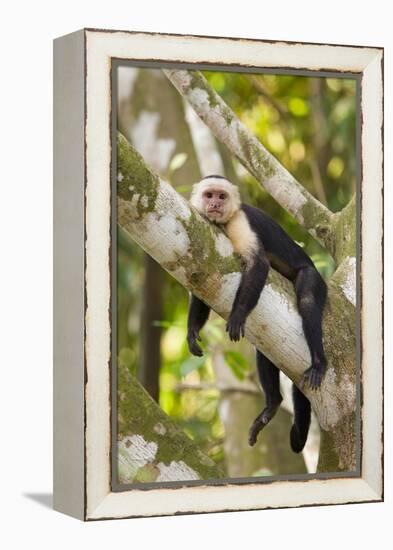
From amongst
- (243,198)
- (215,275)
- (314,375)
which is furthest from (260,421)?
(243,198)

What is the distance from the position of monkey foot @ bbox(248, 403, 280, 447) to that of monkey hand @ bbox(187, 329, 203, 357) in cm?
37

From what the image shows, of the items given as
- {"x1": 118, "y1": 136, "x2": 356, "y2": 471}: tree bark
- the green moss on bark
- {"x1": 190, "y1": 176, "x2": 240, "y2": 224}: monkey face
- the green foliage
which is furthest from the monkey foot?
the green moss on bark

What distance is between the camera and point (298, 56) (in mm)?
4797

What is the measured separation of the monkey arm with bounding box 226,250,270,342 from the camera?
4539 mm

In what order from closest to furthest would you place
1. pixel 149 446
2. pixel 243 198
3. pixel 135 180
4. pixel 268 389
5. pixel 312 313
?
pixel 135 180 → pixel 149 446 → pixel 312 313 → pixel 268 389 → pixel 243 198

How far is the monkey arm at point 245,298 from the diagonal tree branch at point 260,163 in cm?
49

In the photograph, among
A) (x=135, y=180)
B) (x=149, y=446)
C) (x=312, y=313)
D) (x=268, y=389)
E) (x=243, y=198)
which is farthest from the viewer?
(x=243, y=198)

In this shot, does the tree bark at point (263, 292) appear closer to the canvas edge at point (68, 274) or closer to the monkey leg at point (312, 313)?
the monkey leg at point (312, 313)

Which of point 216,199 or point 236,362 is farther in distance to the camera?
point 236,362

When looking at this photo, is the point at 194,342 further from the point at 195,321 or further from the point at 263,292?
the point at 263,292

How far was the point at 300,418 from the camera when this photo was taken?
4914mm

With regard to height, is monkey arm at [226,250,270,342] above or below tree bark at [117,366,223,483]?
above

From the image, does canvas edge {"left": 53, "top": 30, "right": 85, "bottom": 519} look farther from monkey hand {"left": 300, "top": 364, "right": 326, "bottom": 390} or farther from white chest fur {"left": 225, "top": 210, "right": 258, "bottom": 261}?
monkey hand {"left": 300, "top": 364, "right": 326, "bottom": 390}

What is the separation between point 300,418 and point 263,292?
60 centimetres
